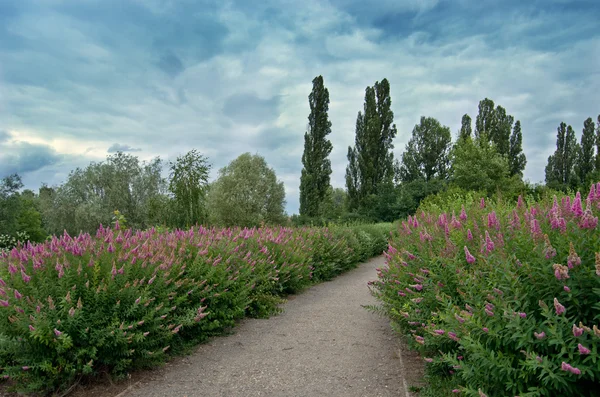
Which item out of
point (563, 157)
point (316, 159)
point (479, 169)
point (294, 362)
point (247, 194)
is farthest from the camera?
point (563, 157)

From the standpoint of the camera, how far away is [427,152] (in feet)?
153

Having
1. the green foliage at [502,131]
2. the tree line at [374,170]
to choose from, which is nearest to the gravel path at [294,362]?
the tree line at [374,170]

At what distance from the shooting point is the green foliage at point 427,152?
46688mm

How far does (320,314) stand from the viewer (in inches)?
273

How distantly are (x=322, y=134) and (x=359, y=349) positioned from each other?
30.3m

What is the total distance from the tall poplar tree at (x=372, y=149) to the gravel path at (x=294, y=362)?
94.8 ft

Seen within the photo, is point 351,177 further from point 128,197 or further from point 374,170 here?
point 128,197

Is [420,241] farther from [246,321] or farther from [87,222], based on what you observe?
[87,222]

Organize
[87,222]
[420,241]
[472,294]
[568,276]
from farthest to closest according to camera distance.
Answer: [87,222] < [420,241] < [472,294] < [568,276]

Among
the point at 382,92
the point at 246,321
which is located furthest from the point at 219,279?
the point at 382,92

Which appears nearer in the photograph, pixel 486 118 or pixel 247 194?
pixel 247 194

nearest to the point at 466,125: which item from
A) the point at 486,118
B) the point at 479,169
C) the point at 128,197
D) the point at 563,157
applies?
the point at 486,118

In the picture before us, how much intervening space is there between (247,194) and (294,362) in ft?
113

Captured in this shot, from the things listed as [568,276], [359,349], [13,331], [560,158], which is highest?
[560,158]
